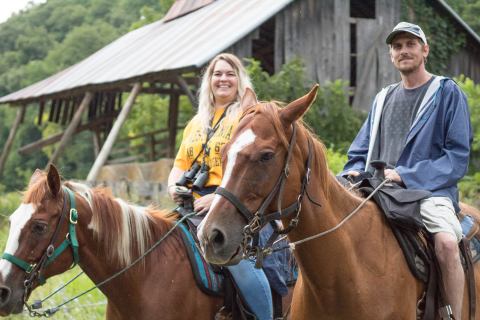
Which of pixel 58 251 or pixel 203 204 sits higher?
pixel 203 204

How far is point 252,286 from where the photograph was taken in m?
5.18

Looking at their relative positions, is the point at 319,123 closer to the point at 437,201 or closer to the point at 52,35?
the point at 437,201

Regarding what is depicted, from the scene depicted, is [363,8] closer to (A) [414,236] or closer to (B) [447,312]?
(A) [414,236]

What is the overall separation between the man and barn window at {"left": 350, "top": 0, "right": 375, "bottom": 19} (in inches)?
614

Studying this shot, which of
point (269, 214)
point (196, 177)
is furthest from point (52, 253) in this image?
point (269, 214)

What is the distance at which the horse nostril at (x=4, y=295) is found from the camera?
15.0ft

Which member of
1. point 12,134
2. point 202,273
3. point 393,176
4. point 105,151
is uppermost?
point 393,176

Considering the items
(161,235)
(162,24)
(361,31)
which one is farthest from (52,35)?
(161,235)

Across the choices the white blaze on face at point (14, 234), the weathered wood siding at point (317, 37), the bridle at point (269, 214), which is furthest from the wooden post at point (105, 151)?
the bridle at point (269, 214)

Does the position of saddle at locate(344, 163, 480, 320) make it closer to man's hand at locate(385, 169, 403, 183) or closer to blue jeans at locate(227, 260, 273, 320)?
man's hand at locate(385, 169, 403, 183)

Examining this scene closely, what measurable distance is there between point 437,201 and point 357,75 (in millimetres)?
15139

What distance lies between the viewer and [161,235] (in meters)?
5.25

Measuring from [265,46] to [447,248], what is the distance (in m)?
16.0

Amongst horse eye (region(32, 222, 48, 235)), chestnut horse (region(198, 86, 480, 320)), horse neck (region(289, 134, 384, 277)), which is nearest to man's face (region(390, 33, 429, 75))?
chestnut horse (region(198, 86, 480, 320))
